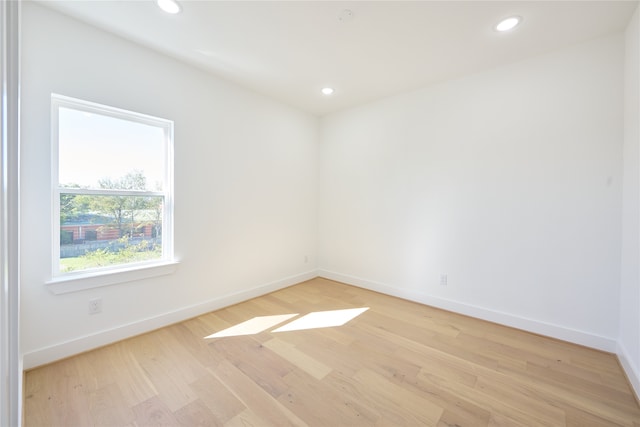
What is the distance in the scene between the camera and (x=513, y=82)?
2.57 meters

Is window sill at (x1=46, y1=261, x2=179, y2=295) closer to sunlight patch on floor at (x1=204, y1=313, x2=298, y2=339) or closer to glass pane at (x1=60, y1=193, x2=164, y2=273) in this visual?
glass pane at (x1=60, y1=193, x2=164, y2=273)

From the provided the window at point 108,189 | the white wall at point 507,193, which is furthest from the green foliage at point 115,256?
the white wall at point 507,193

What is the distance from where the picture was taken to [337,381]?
1.82m

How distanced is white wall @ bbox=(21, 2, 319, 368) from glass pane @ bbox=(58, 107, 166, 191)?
0.46ft

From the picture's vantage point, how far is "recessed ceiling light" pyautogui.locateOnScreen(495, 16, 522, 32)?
6.50 feet

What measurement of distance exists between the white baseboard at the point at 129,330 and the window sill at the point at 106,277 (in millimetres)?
410

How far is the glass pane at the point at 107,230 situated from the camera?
2.07m

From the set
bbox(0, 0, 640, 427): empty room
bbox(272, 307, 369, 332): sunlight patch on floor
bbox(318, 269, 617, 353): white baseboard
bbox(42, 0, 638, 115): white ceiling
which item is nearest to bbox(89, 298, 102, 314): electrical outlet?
bbox(0, 0, 640, 427): empty room

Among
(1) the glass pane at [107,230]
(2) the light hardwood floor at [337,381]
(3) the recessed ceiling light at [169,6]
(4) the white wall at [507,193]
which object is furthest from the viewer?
(4) the white wall at [507,193]

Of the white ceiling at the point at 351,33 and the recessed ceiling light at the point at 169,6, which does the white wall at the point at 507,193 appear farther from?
the recessed ceiling light at the point at 169,6

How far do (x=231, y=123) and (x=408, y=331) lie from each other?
9.81 feet

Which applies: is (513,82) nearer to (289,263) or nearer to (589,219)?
(589,219)

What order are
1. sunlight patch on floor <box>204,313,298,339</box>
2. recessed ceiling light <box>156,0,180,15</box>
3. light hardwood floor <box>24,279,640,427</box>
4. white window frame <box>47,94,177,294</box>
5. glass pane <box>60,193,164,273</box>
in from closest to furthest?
light hardwood floor <box>24,279,640,427</box>
recessed ceiling light <box>156,0,180,15</box>
white window frame <box>47,94,177,294</box>
glass pane <box>60,193,164,273</box>
sunlight patch on floor <box>204,313,298,339</box>

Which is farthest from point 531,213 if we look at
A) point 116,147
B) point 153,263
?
point 116,147
